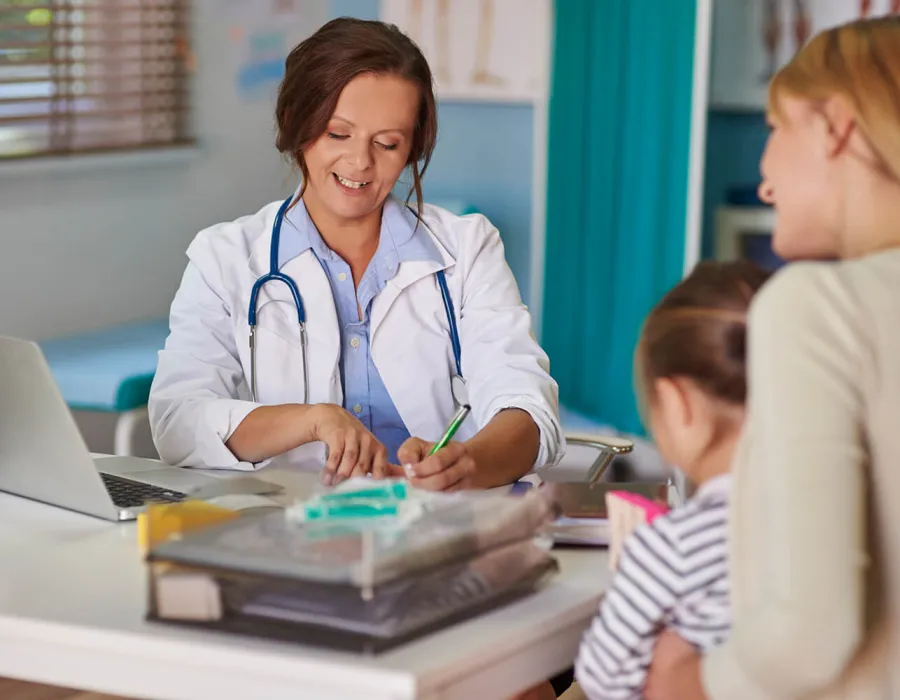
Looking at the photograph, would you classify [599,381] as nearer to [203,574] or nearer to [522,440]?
[522,440]

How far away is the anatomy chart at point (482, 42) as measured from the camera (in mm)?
3701

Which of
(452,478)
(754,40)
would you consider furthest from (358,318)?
(754,40)

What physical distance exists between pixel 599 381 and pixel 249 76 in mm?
1494

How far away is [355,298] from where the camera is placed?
203 cm

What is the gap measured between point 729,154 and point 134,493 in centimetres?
302

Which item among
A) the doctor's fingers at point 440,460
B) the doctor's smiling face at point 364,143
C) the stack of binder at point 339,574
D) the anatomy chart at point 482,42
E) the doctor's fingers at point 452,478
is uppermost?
the anatomy chart at point 482,42

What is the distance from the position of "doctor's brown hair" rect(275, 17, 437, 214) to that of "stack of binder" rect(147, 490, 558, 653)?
0.91 metres

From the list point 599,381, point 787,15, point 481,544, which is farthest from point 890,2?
point 481,544

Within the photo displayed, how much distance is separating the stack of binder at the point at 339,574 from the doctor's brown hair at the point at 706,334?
0.63 ft

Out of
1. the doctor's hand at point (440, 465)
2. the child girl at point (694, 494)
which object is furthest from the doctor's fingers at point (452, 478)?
the child girl at point (694, 494)

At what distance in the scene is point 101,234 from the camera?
12.7 ft

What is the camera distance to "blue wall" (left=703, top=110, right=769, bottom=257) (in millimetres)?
4234

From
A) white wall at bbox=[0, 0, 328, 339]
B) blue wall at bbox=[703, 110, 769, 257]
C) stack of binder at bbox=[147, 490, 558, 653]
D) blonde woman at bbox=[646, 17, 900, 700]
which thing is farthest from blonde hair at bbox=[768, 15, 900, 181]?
blue wall at bbox=[703, 110, 769, 257]

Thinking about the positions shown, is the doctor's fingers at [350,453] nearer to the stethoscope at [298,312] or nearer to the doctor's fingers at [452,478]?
the doctor's fingers at [452,478]
